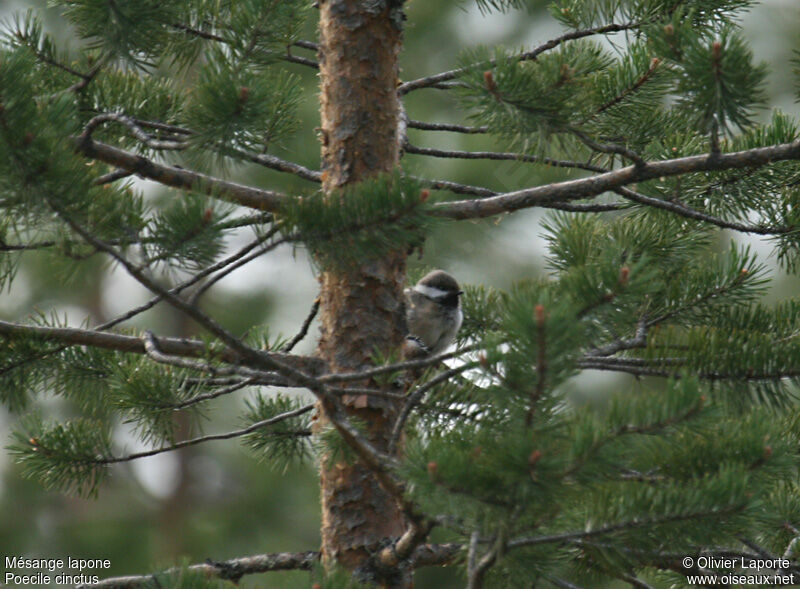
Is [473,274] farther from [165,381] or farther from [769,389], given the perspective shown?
[769,389]

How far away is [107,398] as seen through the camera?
125 inches

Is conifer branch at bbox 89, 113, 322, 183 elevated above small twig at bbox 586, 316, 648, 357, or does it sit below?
above

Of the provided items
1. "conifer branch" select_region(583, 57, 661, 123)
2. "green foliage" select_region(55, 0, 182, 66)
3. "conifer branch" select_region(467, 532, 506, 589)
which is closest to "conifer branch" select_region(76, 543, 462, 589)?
"conifer branch" select_region(467, 532, 506, 589)

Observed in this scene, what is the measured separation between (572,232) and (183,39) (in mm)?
1557

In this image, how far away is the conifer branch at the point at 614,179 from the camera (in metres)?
2.35

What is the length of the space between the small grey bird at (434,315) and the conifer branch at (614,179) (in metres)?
1.38

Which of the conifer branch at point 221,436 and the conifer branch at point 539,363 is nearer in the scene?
the conifer branch at point 539,363

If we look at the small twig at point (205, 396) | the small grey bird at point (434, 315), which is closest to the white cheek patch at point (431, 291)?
the small grey bird at point (434, 315)

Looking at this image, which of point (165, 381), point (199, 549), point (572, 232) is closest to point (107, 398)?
point (165, 381)

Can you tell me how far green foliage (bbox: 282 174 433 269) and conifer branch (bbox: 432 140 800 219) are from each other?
0.43 feet

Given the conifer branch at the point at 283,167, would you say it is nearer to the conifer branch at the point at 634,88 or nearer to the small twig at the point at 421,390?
the conifer branch at the point at 634,88

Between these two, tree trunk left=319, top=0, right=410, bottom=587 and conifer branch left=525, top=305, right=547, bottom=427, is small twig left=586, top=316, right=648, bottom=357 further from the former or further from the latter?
tree trunk left=319, top=0, right=410, bottom=587

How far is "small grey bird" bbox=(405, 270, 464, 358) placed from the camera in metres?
4.07

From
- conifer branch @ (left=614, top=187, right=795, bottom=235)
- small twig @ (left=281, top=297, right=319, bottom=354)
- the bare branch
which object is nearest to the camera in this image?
conifer branch @ (left=614, top=187, right=795, bottom=235)
